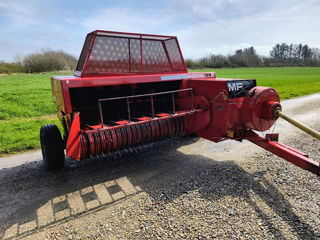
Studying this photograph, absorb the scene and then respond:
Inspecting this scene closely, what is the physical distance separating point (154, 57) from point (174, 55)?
0.58 meters

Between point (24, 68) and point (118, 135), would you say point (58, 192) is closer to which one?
point (118, 135)

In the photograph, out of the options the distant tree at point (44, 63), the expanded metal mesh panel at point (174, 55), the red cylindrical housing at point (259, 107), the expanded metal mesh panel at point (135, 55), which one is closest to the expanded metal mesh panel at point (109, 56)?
the expanded metal mesh panel at point (135, 55)

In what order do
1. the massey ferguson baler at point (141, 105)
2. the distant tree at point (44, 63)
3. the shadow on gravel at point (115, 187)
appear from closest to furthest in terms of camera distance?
1. the shadow on gravel at point (115, 187)
2. the massey ferguson baler at point (141, 105)
3. the distant tree at point (44, 63)

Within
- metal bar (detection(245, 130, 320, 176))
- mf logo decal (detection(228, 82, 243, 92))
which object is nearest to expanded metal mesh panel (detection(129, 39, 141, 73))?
mf logo decal (detection(228, 82, 243, 92))

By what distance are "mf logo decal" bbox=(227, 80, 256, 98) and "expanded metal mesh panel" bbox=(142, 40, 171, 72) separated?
68.2 inches

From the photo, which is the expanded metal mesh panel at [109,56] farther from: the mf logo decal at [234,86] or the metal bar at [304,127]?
the metal bar at [304,127]

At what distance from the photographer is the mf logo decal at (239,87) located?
14.4 ft

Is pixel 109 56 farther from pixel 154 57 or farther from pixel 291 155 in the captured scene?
pixel 291 155

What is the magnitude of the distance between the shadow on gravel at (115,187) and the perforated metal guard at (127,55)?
187 centimetres

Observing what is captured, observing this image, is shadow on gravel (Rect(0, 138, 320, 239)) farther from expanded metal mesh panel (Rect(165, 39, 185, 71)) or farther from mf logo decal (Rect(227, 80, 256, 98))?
expanded metal mesh panel (Rect(165, 39, 185, 71))

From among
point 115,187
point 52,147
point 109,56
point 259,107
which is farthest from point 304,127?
point 52,147

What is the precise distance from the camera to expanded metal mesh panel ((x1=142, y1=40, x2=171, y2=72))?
515 cm

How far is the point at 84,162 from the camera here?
4.97 m

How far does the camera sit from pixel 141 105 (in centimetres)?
546
